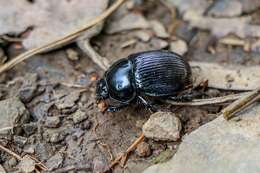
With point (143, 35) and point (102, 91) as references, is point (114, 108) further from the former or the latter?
point (143, 35)

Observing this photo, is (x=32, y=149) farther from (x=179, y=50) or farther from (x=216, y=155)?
(x=179, y=50)

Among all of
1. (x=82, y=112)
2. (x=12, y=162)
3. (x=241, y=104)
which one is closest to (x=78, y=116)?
(x=82, y=112)

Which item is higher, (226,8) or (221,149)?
(226,8)

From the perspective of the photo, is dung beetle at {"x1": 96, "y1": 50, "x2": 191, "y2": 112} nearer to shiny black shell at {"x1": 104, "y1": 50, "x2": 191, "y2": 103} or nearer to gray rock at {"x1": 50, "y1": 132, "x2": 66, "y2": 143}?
shiny black shell at {"x1": 104, "y1": 50, "x2": 191, "y2": 103}

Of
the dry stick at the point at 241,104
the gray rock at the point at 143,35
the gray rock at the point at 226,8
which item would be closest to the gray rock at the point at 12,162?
the dry stick at the point at 241,104

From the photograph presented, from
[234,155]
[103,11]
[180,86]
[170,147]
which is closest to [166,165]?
[170,147]

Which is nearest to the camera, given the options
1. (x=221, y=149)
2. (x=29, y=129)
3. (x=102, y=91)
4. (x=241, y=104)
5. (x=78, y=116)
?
(x=221, y=149)
